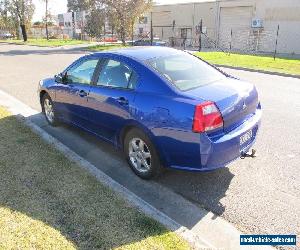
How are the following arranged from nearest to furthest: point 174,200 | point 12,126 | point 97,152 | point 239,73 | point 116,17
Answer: point 174,200 → point 97,152 → point 12,126 → point 239,73 → point 116,17

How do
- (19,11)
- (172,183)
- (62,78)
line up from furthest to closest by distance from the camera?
(19,11), (62,78), (172,183)

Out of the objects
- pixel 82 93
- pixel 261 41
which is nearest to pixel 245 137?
pixel 82 93

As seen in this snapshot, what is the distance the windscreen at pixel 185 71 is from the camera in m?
4.18

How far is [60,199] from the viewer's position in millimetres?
3781

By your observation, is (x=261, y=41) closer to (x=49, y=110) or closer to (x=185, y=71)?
(x=49, y=110)

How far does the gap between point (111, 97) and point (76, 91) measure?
1.04 meters

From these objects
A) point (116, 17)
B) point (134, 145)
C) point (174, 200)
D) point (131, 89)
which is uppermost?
point (116, 17)

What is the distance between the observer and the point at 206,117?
11.8ft

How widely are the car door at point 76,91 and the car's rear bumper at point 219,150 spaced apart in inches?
78.7

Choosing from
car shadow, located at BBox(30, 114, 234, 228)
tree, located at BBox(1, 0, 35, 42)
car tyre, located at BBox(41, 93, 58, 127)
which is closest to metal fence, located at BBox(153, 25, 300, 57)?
car tyre, located at BBox(41, 93, 58, 127)

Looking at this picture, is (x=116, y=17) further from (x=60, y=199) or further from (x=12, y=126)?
(x=60, y=199)

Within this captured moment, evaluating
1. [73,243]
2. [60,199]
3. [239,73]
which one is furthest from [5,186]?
[239,73]

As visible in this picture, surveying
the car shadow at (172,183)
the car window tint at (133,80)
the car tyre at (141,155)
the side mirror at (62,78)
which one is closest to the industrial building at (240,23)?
the side mirror at (62,78)

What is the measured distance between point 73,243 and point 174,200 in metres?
1.32
